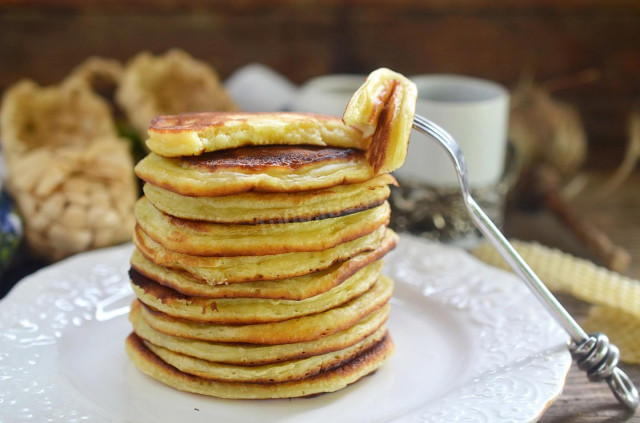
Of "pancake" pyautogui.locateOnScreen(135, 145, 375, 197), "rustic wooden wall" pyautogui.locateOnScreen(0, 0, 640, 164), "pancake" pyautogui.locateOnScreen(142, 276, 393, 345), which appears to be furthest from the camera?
"rustic wooden wall" pyautogui.locateOnScreen(0, 0, 640, 164)

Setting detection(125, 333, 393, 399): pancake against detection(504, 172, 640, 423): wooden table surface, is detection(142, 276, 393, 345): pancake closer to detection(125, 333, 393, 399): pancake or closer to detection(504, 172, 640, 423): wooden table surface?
detection(125, 333, 393, 399): pancake

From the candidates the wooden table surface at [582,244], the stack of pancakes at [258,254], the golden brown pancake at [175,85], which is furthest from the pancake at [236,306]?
the golden brown pancake at [175,85]

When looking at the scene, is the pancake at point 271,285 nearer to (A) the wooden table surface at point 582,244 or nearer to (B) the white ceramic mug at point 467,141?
(A) the wooden table surface at point 582,244

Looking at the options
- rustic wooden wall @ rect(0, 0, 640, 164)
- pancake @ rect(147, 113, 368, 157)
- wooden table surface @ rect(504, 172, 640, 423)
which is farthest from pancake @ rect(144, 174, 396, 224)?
rustic wooden wall @ rect(0, 0, 640, 164)

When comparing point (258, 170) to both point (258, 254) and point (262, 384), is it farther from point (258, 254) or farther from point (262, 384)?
point (262, 384)

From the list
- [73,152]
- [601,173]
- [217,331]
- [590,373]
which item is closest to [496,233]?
[590,373]

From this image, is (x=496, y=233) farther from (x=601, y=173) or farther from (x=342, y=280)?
(x=601, y=173)
